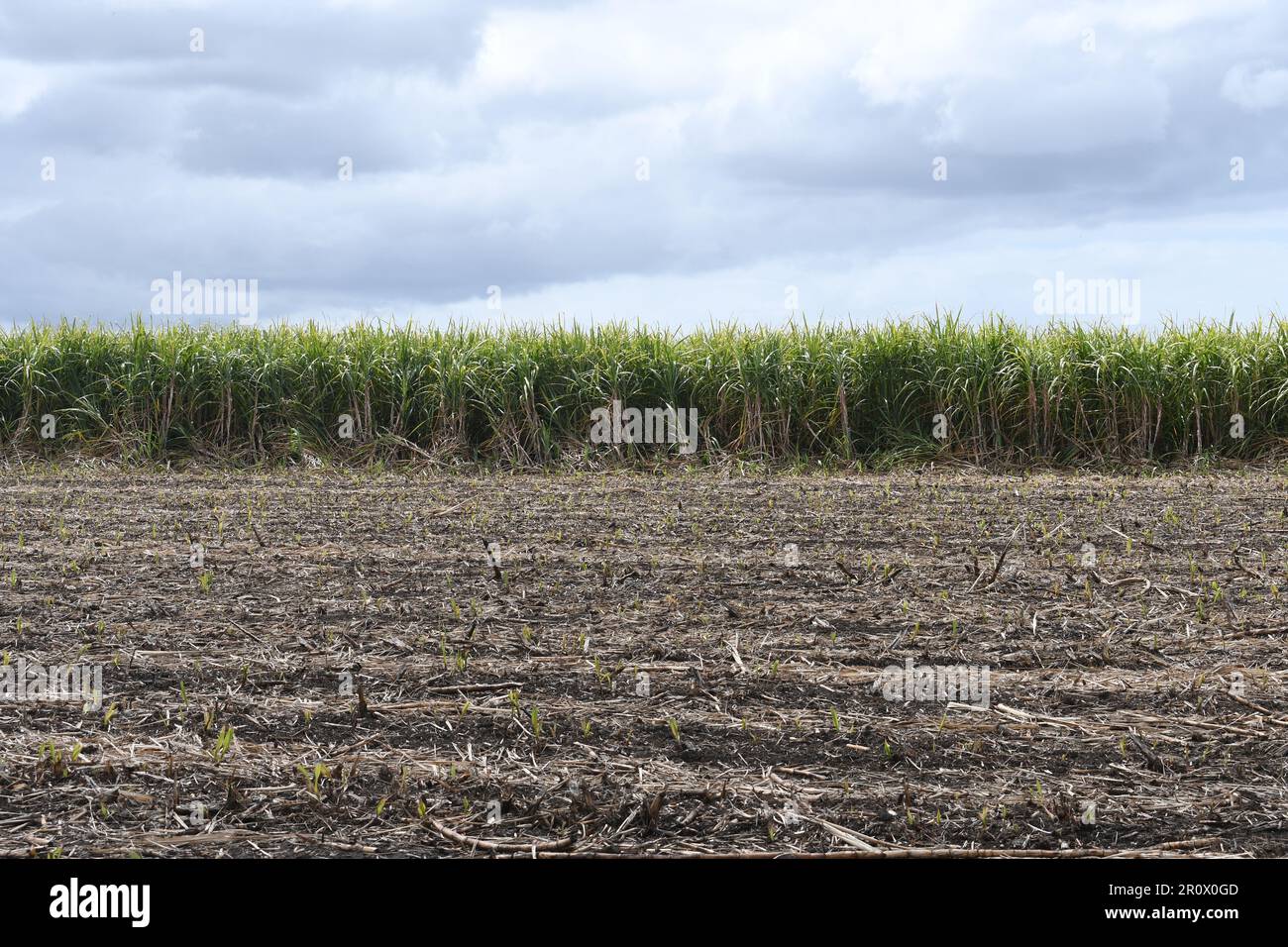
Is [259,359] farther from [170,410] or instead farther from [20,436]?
[20,436]

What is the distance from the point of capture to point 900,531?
8.15m

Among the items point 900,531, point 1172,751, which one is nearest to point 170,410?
point 900,531

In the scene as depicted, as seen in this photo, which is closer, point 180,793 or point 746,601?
point 180,793

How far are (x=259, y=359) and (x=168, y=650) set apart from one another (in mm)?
9317

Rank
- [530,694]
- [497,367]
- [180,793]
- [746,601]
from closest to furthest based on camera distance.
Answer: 1. [180,793]
2. [530,694]
3. [746,601]
4. [497,367]

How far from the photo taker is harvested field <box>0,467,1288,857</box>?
3523 mm

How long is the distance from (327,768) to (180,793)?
45cm

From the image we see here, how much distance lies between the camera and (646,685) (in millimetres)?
4672

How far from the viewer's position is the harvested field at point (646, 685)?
3523 mm

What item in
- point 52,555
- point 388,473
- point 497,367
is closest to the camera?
point 52,555

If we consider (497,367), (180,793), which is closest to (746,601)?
(180,793)

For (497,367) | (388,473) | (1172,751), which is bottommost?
(1172,751)

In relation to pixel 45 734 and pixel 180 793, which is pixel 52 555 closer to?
pixel 45 734

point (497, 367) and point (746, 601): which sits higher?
point (497, 367)
